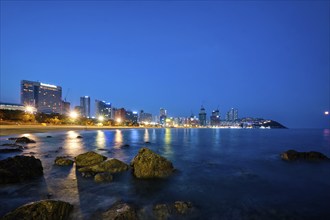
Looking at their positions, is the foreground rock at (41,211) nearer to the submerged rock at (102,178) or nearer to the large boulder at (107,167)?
the submerged rock at (102,178)

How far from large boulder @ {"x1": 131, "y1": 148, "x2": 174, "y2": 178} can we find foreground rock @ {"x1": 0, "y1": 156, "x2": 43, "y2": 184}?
771 centimetres

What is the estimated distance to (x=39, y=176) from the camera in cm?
1662

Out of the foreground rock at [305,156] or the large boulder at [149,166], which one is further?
the foreground rock at [305,156]

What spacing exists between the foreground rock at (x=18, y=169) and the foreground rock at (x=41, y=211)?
733 cm

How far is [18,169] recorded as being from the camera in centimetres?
1541

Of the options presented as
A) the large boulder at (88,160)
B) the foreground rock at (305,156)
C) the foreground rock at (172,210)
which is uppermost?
the large boulder at (88,160)

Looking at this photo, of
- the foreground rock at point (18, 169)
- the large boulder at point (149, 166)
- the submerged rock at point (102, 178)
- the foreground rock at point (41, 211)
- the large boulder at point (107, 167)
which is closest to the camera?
the foreground rock at point (41, 211)

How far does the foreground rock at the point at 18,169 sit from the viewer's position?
14.4 meters

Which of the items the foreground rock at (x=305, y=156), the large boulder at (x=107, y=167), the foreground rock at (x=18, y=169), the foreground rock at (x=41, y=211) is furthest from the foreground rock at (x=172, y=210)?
the foreground rock at (x=305, y=156)

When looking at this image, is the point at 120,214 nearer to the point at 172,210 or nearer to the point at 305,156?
the point at 172,210

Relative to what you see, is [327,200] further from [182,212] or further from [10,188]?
[10,188]

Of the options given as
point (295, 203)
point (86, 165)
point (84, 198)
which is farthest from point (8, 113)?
point (295, 203)

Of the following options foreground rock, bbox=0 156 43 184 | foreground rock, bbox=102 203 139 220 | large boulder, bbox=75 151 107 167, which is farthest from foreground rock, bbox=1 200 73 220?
large boulder, bbox=75 151 107 167

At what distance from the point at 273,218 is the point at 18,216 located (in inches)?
452
